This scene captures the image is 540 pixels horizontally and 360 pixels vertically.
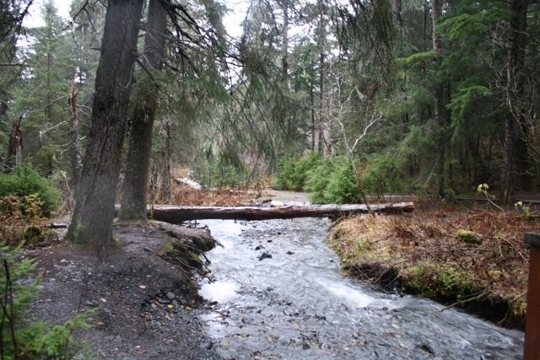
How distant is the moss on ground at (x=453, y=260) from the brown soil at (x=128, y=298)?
11.6 feet

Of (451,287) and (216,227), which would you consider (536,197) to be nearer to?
(451,287)

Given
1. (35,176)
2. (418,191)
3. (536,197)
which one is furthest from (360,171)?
(35,176)

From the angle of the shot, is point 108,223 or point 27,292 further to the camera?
point 108,223

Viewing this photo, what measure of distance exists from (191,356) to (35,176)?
754cm

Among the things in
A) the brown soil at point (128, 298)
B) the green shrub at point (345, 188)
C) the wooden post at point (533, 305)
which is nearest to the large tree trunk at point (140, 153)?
the brown soil at point (128, 298)

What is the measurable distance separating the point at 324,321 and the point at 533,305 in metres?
3.03

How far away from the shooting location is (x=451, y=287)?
588 centimetres

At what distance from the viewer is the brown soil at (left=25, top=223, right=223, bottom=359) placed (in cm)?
358

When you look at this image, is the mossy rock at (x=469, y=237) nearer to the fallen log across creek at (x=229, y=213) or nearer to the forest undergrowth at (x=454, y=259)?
the forest undergrowth at (x=454, y=259)

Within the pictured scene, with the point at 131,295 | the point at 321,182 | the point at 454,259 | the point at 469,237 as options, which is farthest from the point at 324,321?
the point at 321,182

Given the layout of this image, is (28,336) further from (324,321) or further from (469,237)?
(469,237)

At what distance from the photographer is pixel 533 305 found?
101 inches

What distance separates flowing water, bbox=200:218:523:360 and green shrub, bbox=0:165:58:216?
466 centimetres

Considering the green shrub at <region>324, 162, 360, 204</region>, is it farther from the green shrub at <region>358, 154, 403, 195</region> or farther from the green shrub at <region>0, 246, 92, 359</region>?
the green shrub at <region>0, 246, 92, 359</region>
